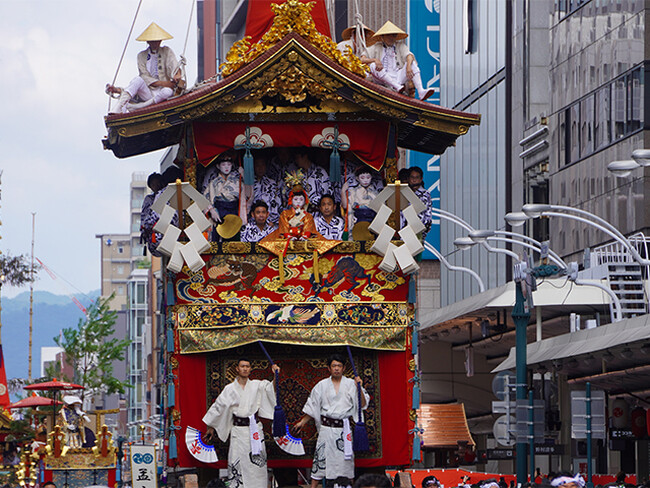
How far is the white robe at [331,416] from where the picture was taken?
1433 cm

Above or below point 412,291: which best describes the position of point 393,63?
above

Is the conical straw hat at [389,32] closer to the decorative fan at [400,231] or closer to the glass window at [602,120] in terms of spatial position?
the decorative fan at [400,231]

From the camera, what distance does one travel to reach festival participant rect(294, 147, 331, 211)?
15.6 meters

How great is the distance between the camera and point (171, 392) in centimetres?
1480

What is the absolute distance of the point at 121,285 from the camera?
140750 mm

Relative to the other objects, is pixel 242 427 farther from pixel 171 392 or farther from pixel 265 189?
pixel 265 189

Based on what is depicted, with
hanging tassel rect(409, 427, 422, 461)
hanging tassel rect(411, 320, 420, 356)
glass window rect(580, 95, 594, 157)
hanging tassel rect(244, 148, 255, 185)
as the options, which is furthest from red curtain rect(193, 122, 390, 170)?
glass window rect(580, 95, 594, 157)

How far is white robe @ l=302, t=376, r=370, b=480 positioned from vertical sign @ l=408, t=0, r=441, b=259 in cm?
3748

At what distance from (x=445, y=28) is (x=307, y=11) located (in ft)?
124

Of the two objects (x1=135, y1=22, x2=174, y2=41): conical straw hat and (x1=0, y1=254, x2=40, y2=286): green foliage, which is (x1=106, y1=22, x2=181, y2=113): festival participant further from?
(x1=0, y1=254, x2=40, y2=286): green foliage

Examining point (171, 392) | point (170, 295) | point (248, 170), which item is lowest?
point (171, 392)

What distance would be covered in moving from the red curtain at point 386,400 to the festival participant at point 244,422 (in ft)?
1.38

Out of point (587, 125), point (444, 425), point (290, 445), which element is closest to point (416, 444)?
point (290, 445)

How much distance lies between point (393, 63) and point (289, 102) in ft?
4.89
